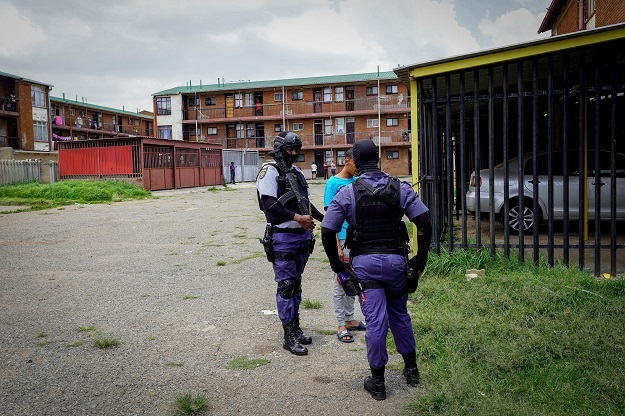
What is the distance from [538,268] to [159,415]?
15.6 ft

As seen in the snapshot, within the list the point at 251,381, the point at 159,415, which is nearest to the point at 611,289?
the point at 251,381

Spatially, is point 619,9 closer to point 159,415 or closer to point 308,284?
point 308,284

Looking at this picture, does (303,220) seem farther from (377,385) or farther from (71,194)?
(71,194)

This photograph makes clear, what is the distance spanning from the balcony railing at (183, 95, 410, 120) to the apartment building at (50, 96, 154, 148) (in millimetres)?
11751

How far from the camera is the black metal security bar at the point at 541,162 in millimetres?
6293

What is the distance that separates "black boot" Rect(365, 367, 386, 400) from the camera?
3.49m

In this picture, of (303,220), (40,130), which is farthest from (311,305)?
(40,130)

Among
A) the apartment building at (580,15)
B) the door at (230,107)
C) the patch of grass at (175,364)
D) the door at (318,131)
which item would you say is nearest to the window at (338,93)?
the door at (318,131)

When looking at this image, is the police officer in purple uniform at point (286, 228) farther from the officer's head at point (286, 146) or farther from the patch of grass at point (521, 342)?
the patch of grass at point (521, 342)

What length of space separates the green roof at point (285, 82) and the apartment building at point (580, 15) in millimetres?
25672

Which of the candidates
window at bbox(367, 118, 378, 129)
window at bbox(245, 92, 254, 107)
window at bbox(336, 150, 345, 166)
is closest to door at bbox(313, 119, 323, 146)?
window at bbox(336, 150, 345, 166)

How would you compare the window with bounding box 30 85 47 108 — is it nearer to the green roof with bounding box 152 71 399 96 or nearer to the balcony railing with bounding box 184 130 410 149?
the green roof with bounding box 152 71 399 96

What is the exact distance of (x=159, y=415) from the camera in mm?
3275

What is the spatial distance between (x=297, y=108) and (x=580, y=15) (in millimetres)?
33231
